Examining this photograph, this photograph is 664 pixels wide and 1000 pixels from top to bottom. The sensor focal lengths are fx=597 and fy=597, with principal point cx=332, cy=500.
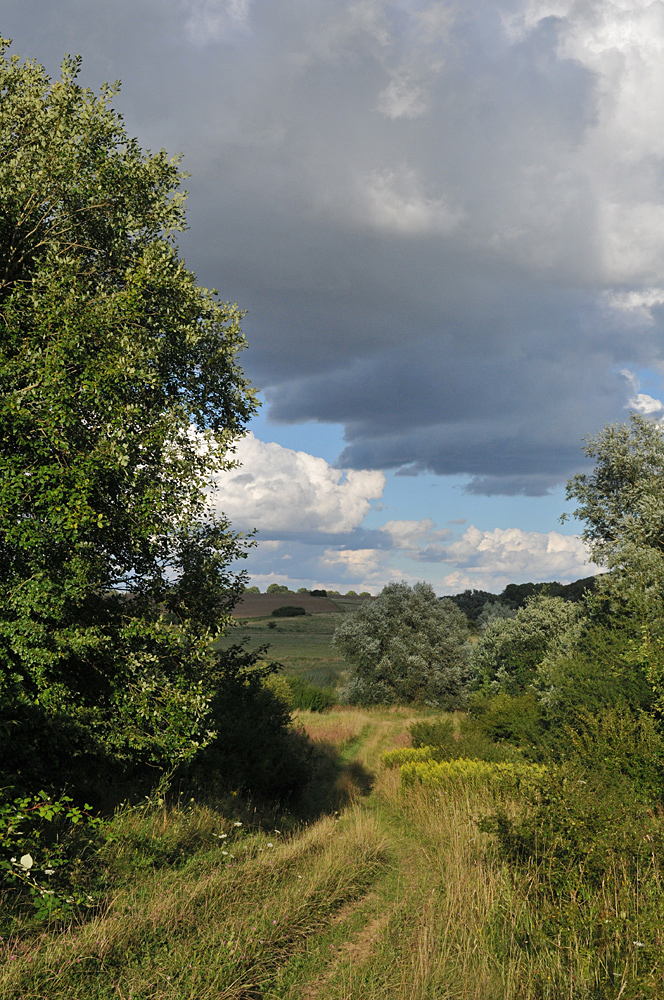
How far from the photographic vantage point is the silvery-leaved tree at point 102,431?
26.0 feet

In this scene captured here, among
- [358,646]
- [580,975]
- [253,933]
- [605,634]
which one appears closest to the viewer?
[580,975]

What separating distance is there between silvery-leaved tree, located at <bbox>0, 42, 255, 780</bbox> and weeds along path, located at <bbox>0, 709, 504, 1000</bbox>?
2037 mm

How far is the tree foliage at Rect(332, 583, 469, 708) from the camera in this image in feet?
117

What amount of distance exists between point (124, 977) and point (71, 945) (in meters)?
0.68

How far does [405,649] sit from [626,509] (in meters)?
15.5

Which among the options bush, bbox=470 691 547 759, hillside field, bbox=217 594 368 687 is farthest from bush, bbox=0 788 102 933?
hillside field, bbox=217 594 368 687

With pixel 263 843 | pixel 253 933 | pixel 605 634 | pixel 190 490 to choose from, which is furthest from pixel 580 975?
pixel 605 634

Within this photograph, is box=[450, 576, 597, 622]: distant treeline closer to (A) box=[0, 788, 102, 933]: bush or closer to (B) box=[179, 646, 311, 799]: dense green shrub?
(B) box=[179, 646, 311, 799]: dense green shrub

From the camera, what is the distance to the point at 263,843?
34.2 ft

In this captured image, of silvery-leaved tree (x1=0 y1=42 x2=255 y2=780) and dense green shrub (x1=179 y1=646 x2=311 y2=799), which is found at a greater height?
silvery-leaved tree (x1=0 y1=42 x2=255 y2=780)

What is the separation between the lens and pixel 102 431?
912cm

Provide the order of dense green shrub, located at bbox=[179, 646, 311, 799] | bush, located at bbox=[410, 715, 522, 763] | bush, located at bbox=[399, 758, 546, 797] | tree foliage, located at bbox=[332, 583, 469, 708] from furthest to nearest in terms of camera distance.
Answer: tree foliage, located at bbox=[332, 583, 469, 708] < bush, located at bbox=[410, 715, 522, 763] < dense green shrub, located at bbox=[179, 646, 311, 799] < bush, located at bbox=[399, 758, 546, 797]

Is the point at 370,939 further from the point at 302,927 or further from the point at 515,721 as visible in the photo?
the point at 515,721

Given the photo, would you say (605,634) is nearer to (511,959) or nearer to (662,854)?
(662,854)
